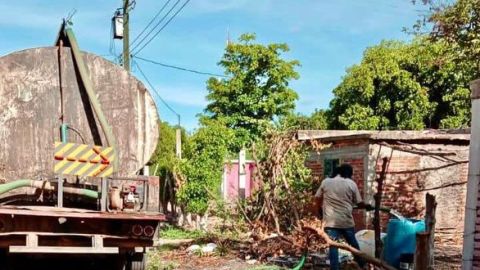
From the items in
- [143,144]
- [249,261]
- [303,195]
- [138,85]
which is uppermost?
[138,85]

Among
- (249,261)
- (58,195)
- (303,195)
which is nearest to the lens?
(58,195)

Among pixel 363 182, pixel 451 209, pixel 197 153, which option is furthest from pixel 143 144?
pixel 197 153

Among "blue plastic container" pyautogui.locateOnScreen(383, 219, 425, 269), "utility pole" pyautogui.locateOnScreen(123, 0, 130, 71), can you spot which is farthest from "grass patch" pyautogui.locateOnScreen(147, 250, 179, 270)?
"utility pole" pyautogui.locateOnScreen(123, 0, 130, 71)

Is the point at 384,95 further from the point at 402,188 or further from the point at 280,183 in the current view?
the point at 280,183

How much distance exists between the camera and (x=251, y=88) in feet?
84.2

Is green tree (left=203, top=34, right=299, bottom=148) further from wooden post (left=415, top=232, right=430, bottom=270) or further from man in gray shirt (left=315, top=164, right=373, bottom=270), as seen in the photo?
wooden post (left=415, top=232, right=430, bottom=270)

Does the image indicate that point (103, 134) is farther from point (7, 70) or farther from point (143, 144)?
point (7, 70)

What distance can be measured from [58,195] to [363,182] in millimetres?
8954

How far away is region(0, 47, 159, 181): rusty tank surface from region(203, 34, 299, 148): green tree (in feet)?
55.0

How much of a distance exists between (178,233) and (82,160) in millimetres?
10451

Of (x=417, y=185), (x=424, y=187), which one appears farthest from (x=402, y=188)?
(x=424, y=187)

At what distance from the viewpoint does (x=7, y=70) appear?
765 cm

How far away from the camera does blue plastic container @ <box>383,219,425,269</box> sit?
8.69m

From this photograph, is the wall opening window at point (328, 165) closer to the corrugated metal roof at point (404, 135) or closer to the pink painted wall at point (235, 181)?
the corrugated metal roof at point (404, 135)
